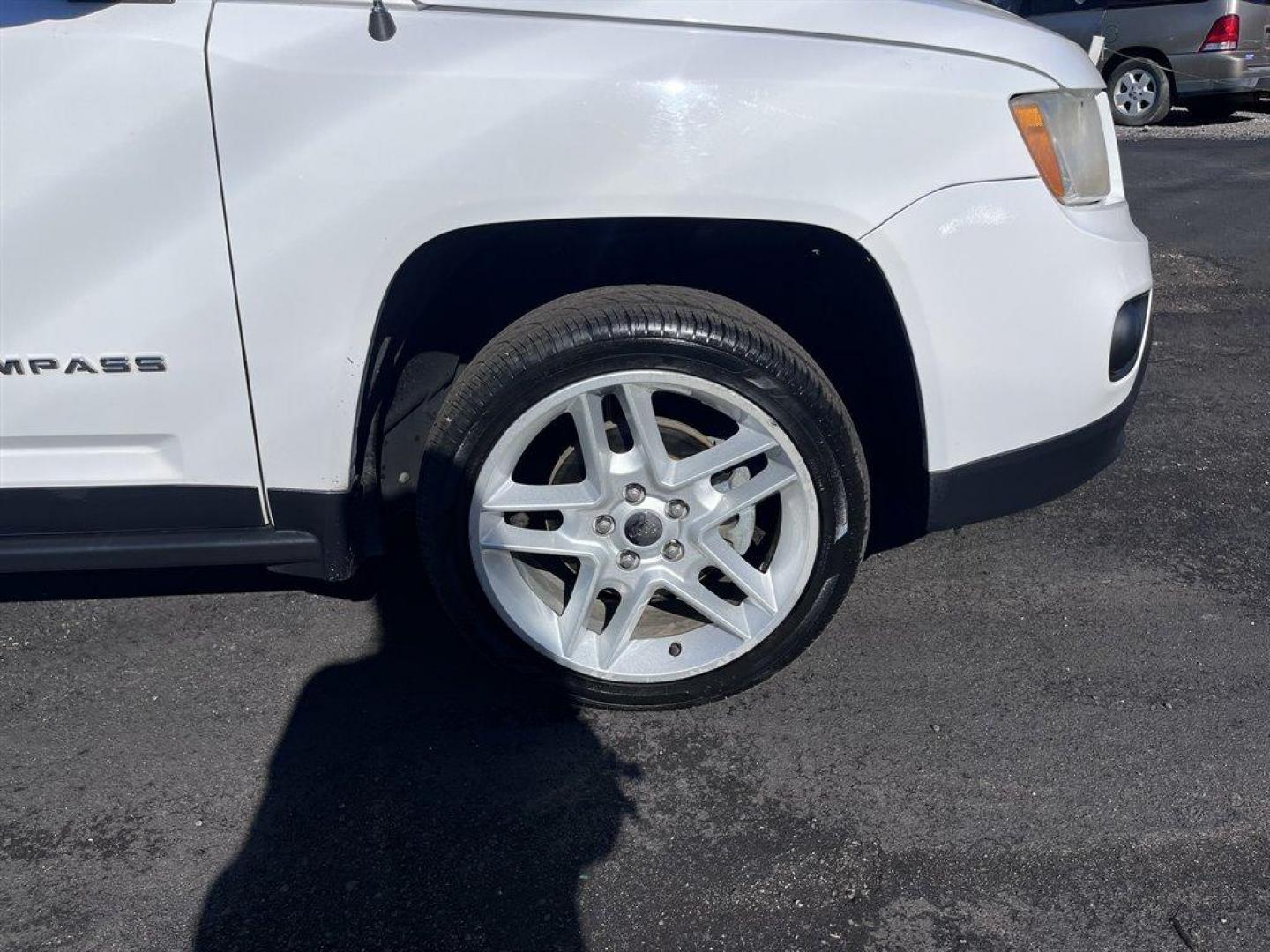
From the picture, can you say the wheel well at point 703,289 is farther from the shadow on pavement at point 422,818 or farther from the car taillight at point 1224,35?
the car taillight at point 1224,35

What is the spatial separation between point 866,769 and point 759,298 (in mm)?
→ 1075

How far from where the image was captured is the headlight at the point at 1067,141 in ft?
7.75

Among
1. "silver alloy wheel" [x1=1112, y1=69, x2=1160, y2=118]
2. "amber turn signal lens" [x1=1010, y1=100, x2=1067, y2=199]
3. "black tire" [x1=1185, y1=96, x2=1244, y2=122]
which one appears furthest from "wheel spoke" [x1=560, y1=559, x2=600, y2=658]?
"black tire" [x1=1185, y1=96, x2=1244, y2=122]

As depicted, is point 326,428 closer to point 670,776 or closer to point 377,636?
point 377,636

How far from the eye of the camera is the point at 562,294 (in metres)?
2.65

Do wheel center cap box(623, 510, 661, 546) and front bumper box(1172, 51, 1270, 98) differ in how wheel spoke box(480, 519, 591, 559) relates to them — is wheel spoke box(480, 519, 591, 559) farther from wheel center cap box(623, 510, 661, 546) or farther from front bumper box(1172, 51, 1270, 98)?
front bumper box(1172, 51, 1270, 98)

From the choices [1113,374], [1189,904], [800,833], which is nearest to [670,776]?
[800,833]

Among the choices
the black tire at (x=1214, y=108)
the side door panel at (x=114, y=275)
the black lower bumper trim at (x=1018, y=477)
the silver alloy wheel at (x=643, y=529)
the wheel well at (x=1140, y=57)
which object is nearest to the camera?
the side door panel at (x=114, y=275)

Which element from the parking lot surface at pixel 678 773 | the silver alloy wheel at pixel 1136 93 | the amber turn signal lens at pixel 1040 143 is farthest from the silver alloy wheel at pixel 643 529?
the silver alloy wheel at pixel 1136 93

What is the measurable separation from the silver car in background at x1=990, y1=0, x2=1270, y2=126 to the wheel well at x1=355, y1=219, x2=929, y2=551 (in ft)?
29.1

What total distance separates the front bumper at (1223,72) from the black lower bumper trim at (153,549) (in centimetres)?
1070

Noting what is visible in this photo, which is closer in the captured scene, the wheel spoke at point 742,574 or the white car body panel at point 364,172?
the white car body panel at point 364,172

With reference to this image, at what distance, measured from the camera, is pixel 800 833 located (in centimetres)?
230

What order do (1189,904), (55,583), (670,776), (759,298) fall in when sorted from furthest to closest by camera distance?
(55,583) < (759,298) < (670,776) < (1189,904)
